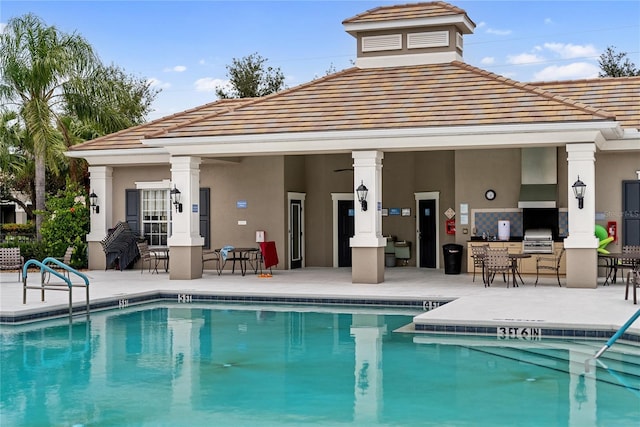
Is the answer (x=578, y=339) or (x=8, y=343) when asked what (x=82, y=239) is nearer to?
(x=8, y=343)

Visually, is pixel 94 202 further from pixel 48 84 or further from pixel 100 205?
pixel 48 84

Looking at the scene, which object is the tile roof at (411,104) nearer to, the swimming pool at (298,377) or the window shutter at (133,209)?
the window shutter at (133,209)

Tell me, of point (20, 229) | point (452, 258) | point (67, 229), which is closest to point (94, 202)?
point (67, 229)

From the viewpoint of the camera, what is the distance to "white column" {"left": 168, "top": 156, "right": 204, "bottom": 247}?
1856cm

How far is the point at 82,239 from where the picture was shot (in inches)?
892

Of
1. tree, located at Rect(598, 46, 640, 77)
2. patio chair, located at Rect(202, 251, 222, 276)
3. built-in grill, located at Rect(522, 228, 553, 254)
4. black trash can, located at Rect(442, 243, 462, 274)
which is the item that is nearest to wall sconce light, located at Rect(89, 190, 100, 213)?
patio chair, located at Rect(202, 251, 222, 276)

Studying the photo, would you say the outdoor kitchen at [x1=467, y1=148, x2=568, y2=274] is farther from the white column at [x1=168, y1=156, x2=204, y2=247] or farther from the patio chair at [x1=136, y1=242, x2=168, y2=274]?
the patio chair at [x1=136, y1=242, x2=168, y2=274]

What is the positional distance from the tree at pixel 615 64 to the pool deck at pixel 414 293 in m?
23.0

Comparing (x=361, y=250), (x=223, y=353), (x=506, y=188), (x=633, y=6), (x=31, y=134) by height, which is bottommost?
(x=223, y=353)

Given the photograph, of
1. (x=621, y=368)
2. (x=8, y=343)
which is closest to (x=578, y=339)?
(x=621, y=368)

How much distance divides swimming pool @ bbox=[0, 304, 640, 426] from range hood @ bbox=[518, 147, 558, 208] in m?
7.43

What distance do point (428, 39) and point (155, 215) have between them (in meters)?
8.45

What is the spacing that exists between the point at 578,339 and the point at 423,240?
11248mm

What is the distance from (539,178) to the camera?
19.4m
